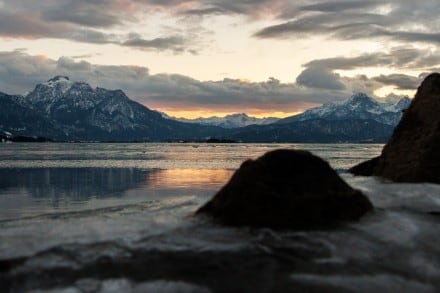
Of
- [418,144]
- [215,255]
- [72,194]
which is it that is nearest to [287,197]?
[215,255]

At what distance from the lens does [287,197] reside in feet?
55.6

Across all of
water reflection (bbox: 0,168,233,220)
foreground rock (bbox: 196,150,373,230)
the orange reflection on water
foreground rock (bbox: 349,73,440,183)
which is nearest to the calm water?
foreground rock (bbox: 196,150,373,230)

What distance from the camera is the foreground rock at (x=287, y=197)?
16.7 m

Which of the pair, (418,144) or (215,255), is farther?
(418,144)

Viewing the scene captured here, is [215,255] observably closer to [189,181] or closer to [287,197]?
[287,197]

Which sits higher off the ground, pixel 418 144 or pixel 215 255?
pixel 418 144

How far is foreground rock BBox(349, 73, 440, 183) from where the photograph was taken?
27.8 m

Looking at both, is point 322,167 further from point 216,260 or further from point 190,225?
point 216,260

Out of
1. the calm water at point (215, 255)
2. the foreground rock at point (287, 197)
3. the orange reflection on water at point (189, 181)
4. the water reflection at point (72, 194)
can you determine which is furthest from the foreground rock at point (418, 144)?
the orange reflection on water at point (189, 181)

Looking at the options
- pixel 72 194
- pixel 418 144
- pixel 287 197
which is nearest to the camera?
pixel 287 197

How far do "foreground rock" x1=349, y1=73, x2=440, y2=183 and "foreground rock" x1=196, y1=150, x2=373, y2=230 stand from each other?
33.9 ft

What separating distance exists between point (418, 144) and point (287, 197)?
1600cm

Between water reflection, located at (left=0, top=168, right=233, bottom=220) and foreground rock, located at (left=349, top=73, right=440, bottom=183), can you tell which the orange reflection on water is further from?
→ foreground rock, located at (left=349, top=73, right=440, bottom=183)

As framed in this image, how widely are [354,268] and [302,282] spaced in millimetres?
1834
